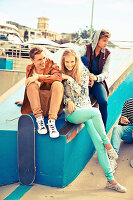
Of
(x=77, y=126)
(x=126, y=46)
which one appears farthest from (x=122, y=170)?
(x=126, y=46)

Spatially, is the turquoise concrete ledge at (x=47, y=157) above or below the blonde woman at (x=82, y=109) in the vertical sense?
below

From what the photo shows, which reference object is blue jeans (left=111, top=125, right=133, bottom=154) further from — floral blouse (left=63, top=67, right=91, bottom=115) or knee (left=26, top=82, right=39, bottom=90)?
knee (left=26, top=82, right=39, bottom=90)

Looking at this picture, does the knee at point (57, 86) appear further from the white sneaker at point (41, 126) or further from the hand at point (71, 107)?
the white sneaker at point (41, 126)

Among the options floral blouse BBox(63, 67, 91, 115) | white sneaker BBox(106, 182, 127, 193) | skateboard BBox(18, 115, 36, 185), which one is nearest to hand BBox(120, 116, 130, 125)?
floral blouse BBox(63, 67, 91, 115)

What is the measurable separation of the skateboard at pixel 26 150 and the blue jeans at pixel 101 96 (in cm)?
138

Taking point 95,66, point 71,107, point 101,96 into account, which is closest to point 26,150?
point 71,107

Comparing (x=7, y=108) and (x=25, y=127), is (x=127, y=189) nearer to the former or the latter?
(x=25, y=127)

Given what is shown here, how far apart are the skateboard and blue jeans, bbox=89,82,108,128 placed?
1380 millimetres

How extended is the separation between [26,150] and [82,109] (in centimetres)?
93

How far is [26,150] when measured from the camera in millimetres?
3518

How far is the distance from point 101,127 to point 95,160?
114 cm

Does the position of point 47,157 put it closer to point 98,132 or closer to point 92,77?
point 98,132

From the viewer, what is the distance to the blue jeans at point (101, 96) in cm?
432

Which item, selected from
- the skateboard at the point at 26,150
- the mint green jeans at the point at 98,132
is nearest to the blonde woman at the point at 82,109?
the mint green jeans at the point at 98,132
